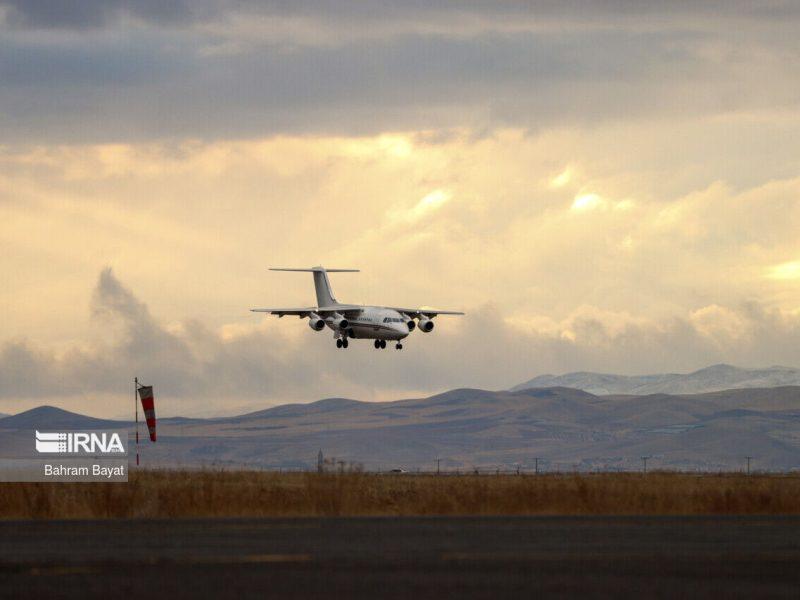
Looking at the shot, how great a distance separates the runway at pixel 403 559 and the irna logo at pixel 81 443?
39.4 feet

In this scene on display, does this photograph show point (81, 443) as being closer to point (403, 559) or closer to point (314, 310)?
point (403, 559)

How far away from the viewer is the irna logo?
4119 cm

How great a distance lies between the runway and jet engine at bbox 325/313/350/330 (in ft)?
292

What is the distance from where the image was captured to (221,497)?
36375 mm

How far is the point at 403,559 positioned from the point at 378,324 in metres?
94.9

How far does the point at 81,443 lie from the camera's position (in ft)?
139

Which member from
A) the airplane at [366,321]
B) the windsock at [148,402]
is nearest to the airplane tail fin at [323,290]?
the airplane at [366,321]

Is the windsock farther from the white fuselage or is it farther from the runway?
the white fuselage

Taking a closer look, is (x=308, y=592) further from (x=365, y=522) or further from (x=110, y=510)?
(x=110, y=510)

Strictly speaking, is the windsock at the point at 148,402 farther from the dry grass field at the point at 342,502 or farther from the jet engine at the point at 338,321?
the jet engine at the point at 338,321

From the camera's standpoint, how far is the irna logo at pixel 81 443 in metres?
41.2

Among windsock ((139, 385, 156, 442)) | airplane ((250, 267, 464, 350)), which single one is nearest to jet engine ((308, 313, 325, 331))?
airplane ((250, 267, 464, 350))

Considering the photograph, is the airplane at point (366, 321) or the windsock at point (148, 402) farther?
the airplane at point (366, 321)

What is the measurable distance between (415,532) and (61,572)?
847cm
